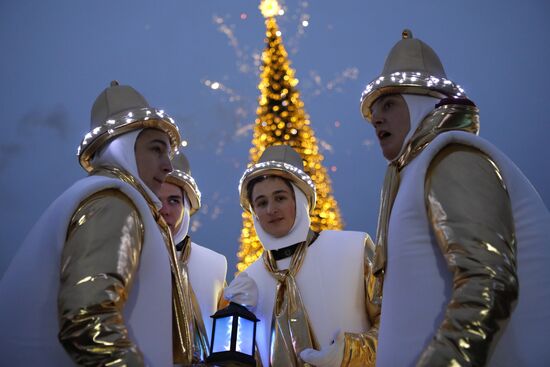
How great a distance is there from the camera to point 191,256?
5.90 meters

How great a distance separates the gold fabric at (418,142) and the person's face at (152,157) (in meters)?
1.40

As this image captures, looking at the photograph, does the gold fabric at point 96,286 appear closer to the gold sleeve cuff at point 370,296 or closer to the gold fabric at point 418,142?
the gold fabric at point 418,142

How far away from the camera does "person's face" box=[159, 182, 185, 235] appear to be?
225 inches

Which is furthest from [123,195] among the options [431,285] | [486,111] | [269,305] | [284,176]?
[486,111]

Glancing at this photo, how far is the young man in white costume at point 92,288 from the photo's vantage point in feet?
8.20

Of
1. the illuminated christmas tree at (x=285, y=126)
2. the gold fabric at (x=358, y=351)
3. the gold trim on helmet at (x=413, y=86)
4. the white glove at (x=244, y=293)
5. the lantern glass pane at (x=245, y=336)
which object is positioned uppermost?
the illuminated christmas tree at (x=285, y=126)

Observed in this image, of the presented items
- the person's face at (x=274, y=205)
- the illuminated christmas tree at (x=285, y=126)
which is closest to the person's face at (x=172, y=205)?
the person's face at (x=274, y=205)

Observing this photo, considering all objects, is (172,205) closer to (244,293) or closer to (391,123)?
(244,293)

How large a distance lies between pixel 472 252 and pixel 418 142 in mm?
742

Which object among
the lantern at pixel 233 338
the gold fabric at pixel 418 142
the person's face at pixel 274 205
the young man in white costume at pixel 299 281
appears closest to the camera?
the gold fabric at pixel 418 142

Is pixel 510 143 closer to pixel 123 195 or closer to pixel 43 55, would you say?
pixel 43 55

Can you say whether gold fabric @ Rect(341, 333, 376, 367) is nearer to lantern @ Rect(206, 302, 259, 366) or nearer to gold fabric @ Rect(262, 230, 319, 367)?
gold fabric @ Rect(262, 230, 319, 367)

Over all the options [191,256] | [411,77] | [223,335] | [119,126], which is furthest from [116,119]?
[191,256]

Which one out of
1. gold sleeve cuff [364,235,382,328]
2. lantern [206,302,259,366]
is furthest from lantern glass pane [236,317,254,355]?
gold sleeve cuff [364,235,382,328]
